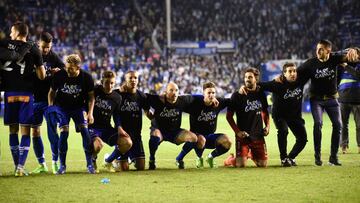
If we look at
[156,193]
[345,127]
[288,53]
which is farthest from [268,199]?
[288,53]

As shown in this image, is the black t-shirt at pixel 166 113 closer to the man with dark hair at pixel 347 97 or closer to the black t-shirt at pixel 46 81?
the black t-shirt at pixel 46 81

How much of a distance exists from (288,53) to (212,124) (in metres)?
27.4

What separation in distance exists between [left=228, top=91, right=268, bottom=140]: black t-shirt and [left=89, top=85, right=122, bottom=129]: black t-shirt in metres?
2.02

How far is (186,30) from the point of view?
40375mm

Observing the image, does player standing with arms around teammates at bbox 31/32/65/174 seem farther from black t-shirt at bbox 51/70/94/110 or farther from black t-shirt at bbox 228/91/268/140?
black t-shirt at bbox 228/91/268/140

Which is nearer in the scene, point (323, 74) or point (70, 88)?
point (70, 88)

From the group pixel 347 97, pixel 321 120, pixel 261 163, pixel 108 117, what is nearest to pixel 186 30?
pixel 347 97

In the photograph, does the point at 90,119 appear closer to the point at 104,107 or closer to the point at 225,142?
the point at 104,107

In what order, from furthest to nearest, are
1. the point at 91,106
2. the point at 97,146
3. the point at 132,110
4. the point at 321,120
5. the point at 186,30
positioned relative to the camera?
the point at 186,30 < the point at 321,120 < the point at 132,110 < the point at 97,146 < the point at 91,106

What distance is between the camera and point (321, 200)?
7633mm

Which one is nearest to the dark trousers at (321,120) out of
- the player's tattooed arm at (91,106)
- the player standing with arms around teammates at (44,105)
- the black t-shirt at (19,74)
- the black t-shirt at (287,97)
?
the black t-shirt at (287,97)

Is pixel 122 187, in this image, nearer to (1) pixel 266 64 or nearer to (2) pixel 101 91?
(2) pixel 101 91

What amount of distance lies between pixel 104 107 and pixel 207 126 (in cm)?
187

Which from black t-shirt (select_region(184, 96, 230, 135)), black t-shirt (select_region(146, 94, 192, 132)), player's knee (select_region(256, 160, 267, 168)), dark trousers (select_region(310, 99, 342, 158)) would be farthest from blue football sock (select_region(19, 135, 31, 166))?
dark trousers (select_region(310, 99, 342, 158))
